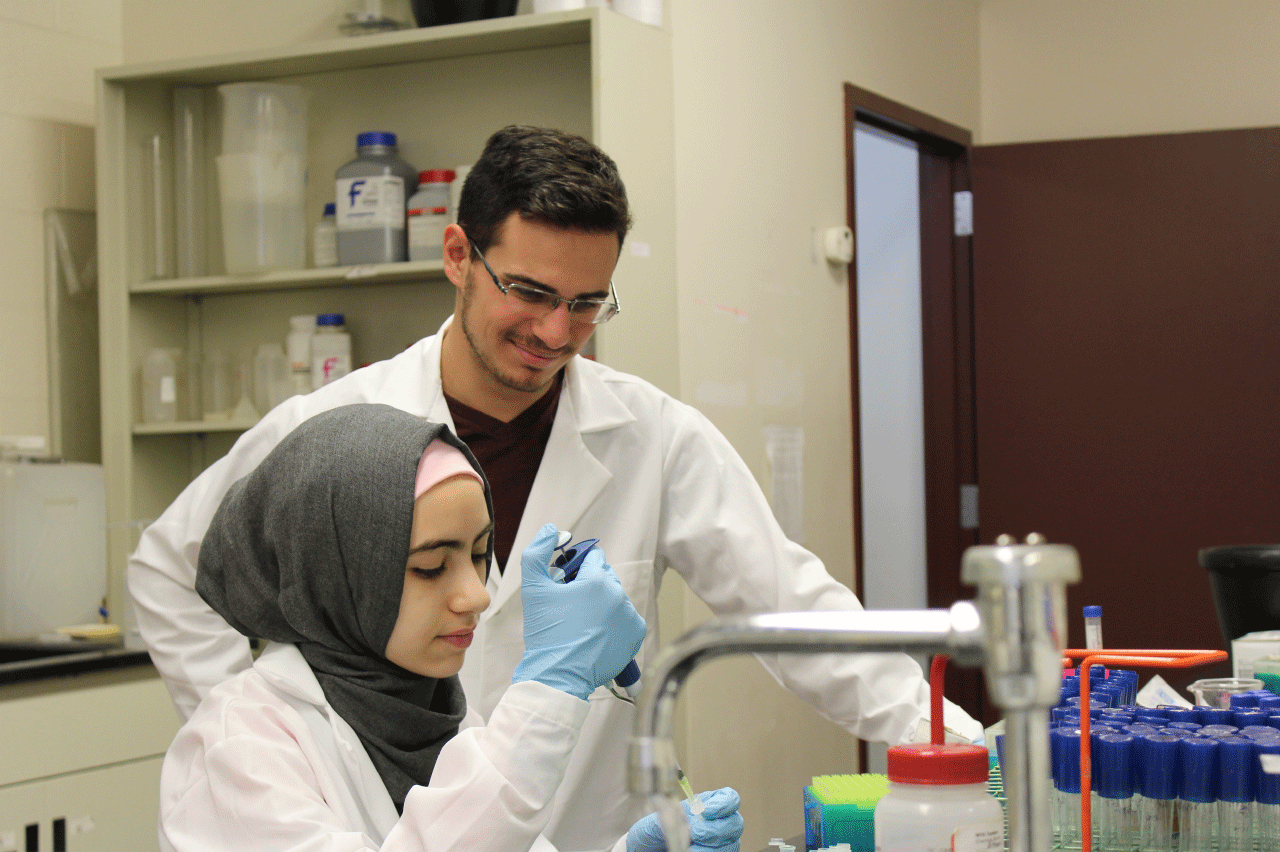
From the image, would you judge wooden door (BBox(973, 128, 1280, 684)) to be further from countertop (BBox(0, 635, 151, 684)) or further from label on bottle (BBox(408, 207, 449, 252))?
countertop (BBox(0, 635, 151, 684))

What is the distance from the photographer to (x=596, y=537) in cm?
191

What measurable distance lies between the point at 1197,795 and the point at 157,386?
2.64 meters

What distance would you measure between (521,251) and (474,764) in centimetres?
81

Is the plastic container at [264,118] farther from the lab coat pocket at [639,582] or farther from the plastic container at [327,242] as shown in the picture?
the lab coat pocket at [639,582]

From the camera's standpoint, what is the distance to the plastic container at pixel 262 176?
2920mm

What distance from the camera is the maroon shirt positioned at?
72.4 inches

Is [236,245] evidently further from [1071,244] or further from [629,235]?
[1071,244]

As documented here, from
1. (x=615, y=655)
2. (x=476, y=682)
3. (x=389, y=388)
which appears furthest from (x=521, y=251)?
(x=615, y=655)

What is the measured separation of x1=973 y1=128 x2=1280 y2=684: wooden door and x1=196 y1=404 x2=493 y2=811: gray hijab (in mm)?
2754

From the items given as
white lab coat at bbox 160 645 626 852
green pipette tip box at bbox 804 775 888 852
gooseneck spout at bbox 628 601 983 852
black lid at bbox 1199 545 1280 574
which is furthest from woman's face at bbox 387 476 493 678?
black lid at bbox 1199 545 1280 574

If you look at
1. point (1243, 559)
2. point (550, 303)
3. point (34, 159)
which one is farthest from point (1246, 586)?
point (34, 159)

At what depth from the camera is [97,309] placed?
320 centimetres

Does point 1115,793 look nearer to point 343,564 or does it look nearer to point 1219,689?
point 1219,689

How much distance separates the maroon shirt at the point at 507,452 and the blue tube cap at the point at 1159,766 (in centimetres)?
100
